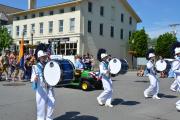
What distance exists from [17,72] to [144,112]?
1172cm

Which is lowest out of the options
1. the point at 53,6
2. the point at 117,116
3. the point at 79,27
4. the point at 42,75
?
the point at 117,116

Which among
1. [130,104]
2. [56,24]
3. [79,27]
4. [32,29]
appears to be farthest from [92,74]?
[32,29]

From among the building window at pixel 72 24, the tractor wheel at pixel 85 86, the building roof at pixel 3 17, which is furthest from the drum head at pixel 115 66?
the building roof at pixel 3 17

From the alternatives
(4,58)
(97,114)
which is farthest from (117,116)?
(4,58)

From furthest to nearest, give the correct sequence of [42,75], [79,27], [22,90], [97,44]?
[97,44]
[79,27]
[22,90]
[42,75]

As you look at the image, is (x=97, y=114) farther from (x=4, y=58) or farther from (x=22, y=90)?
(x=4, y=58)

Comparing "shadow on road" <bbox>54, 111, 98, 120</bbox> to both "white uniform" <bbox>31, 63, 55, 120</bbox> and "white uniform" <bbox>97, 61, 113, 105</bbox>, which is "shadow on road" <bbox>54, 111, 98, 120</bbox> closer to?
"white uniform" <bbox>31, 63, 55, 120</bbox>

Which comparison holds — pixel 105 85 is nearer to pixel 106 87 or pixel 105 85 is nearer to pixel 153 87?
pixel 106 87

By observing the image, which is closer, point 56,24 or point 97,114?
point 97,114

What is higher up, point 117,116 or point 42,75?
point 42,75

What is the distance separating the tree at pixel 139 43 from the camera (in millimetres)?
50219

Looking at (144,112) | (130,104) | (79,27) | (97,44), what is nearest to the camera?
(144,112)

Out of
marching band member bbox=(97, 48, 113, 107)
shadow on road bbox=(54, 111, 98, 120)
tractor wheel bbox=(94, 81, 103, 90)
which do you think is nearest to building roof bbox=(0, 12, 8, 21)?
tractor wheel bbox=(94, 81, 103, 90)

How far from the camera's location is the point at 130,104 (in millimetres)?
12250
